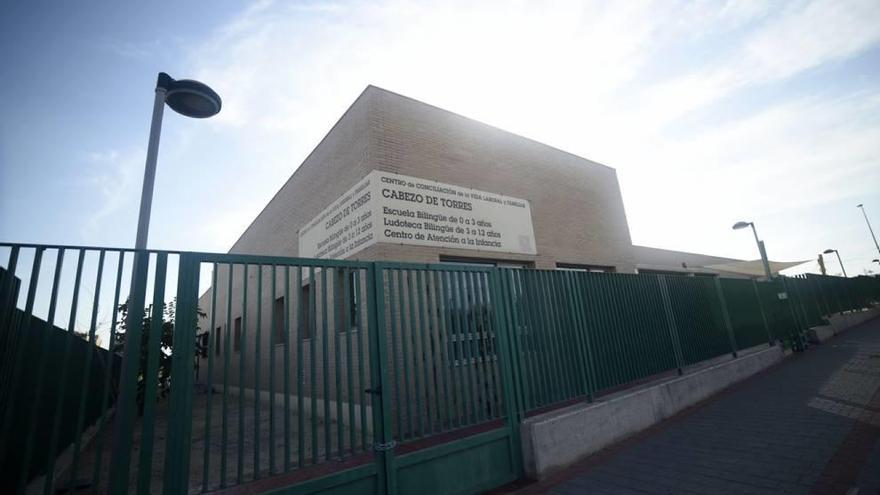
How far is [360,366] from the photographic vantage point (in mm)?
3568

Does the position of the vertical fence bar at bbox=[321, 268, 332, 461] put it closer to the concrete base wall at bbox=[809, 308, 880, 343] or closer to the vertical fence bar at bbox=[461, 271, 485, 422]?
the vertical fence bar at bbox=[461, 271, 485, 422]

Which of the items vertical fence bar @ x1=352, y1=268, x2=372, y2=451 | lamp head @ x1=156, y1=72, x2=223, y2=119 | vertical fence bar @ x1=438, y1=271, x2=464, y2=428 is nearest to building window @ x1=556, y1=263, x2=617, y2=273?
vertical fence bar @ x1=438, y1=271, x2=464, y2=428

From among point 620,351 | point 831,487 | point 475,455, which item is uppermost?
point 620,351

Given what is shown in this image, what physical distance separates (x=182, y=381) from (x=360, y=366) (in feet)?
4.53

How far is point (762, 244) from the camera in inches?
536

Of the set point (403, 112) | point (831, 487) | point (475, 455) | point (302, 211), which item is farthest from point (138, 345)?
point (302, 211)

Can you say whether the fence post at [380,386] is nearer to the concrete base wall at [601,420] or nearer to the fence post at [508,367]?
the fence post at [508,367]

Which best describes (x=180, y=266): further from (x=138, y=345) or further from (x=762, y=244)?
(x=762, y=244)

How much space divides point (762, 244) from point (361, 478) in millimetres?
16045

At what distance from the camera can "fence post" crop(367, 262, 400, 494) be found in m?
3.47

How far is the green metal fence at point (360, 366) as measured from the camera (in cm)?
268

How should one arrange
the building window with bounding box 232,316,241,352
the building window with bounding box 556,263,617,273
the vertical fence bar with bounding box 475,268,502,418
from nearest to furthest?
1. the vertical fence bar with bounding box 475,268,502,418
2. the building window with bounding box 556,263,617,273
3. the building window with bounding box 232,316,241,352

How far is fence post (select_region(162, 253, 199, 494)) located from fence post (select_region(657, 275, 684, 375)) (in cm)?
772

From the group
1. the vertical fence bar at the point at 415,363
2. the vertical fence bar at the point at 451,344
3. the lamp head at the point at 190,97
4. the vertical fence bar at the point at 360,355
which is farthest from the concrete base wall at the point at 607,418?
the lamp head at the point at 190,97
